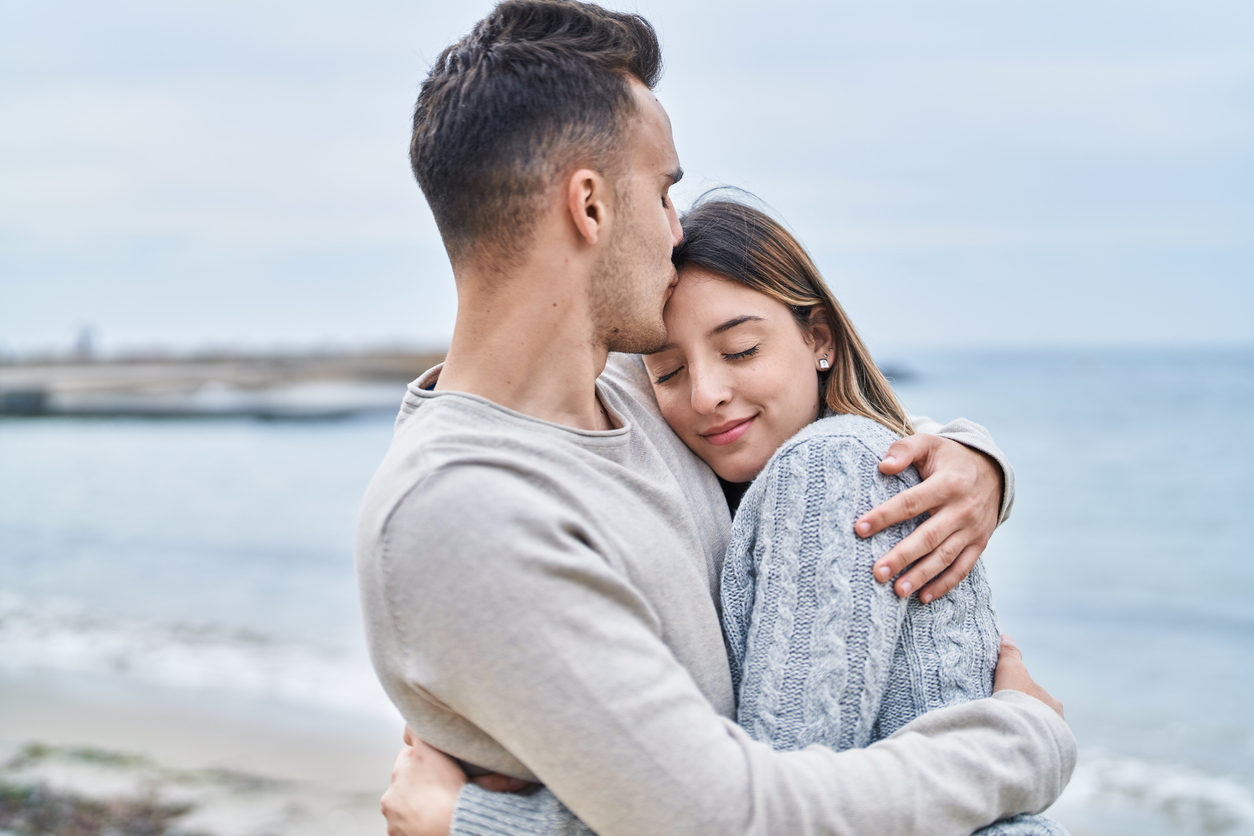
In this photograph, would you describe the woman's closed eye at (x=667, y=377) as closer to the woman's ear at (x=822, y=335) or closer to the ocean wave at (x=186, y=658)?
the woman's ear at (x=822, y=335)

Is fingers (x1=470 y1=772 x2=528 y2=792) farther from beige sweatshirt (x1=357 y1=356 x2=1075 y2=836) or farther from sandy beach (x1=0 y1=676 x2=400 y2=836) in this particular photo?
sandy beach (x1=0 y1=676 x2=400 y2=836)

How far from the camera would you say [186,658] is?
244 inches

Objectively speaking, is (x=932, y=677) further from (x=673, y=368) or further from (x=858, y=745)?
(x=673, y=368)

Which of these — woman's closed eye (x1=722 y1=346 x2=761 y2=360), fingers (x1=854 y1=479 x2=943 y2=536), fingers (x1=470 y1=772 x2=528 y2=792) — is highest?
woman's closed eye (x1=722 y1=346 x2=761 y2=360)

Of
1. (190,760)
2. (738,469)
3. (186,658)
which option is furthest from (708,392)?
(186,658)

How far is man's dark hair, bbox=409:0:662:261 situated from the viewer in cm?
151

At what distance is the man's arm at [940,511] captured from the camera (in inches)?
58.9

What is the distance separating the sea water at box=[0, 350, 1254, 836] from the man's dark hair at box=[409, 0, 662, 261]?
416cm

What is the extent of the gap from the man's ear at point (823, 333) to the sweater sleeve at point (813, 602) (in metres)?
0.51

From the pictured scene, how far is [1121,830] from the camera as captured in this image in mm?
4344

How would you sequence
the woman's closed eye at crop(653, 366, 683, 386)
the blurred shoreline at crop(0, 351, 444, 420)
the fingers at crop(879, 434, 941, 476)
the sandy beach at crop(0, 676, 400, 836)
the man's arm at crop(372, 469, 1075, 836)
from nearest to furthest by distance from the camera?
1. the man's arm at crop(372, 469, 1075, 836)
2. the fingers at crop(879, 434, 941, 476)
3. the woman's closed eye at crop(653, 366, 683, 386)
4. the sandy beach at crop(0, 676, 400, 836)
5. the blurred shoreline at crop(0, 351, 444, 420)

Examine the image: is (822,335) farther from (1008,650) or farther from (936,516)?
(1008,650)

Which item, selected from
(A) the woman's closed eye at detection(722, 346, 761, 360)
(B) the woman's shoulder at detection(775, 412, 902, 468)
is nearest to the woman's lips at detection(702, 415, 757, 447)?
(A) the woman's closed eye at detection(722, 346, 761, 360)

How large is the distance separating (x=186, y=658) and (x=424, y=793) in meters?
5.54
